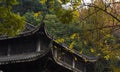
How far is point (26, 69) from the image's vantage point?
69.9ft

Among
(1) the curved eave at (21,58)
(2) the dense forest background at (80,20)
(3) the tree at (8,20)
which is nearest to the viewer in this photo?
(2) the dense forest background at (80,20)

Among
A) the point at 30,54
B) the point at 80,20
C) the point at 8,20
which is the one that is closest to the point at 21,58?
the point at 30,54

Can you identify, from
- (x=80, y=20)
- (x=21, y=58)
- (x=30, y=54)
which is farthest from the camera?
(x=30, y=54)

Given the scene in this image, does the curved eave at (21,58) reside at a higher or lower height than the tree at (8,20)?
lower

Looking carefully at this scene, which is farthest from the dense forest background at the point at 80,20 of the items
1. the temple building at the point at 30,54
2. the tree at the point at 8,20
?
the temple building at the point at 30,54

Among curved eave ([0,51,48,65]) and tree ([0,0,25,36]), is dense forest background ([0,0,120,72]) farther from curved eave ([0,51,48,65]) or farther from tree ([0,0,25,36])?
curved eave ([0,51,48,65])

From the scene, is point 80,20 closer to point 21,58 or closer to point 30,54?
point 21,58

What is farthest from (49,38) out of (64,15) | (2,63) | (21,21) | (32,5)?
(32,5)

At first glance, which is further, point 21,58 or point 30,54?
point 30,54

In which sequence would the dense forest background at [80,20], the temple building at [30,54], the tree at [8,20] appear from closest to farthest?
1. the dense forest background at [80,20]
2. the tree at [8,20]
3. the temple building at [30,54]

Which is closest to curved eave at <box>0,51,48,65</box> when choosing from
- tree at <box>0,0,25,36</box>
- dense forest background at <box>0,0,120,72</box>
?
dense forest background at <box>0,0,120,72</box>

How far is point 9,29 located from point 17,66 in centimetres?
869

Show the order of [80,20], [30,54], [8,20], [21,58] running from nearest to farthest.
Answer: [80,20] → [8,20] → [21,58] → [30,54]

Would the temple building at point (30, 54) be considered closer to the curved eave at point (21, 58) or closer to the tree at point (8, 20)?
the curved eave at point (21, 58)
